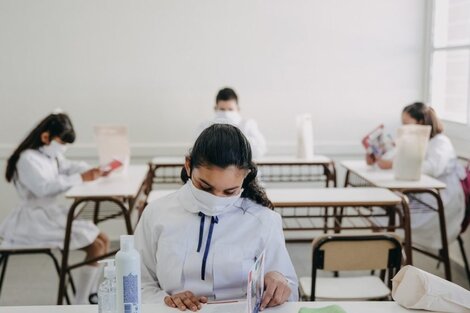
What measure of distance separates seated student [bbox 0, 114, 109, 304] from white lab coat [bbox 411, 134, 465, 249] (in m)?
1.91

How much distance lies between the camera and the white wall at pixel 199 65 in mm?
4125

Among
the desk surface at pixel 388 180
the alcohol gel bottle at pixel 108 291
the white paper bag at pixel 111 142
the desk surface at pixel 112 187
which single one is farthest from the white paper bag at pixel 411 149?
the alcohol gel bottle at pixel 108 291

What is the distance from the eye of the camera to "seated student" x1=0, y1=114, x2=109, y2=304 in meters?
2.83

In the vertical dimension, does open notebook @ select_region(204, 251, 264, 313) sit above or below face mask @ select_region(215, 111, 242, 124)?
below

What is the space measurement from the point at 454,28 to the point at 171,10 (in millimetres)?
2083

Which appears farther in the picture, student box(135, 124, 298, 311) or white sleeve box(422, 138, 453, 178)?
white sleeve box(422, 138, 453, 178)

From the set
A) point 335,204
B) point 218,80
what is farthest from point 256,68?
point 335,204

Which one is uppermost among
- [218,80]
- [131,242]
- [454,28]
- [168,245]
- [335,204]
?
[454,28]

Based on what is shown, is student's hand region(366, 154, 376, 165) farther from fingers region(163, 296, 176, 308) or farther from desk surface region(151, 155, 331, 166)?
fingers region(163, 296, 176, 308)

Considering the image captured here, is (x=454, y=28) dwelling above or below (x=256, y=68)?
above

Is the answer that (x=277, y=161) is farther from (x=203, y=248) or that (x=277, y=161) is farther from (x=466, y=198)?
(x=203, y=248)

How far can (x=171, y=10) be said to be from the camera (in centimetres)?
413

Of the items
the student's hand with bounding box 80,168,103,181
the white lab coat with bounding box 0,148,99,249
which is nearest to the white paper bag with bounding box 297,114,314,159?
the student's hand with bounding box 80,168,103,181

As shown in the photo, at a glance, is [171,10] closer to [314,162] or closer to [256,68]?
[256,68]
